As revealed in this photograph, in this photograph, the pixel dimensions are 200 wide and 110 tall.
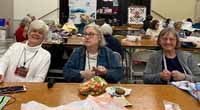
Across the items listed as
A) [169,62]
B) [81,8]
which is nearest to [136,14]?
[81,8]

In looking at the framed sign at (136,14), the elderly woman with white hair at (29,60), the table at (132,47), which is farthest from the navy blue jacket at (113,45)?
the framed sign at (136,14)

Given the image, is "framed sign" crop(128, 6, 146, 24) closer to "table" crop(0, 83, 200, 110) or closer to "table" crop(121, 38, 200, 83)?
"table" crop(121, 38, 200, 83)

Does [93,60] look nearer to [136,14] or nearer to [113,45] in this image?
[113,45]

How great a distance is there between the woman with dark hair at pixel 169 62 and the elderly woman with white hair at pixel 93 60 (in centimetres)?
31

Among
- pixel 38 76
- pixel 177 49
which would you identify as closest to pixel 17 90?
pixel 38 76

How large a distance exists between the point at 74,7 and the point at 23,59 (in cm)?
781

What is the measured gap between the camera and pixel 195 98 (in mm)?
2336

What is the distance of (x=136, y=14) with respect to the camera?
10.8 meters

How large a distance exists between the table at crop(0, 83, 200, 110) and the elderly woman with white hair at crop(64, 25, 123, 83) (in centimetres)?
60

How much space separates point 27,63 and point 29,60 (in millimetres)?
32

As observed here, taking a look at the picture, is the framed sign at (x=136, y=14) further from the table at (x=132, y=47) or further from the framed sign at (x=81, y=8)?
the table at (x=132, y=47)

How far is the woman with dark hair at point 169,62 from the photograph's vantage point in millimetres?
3180

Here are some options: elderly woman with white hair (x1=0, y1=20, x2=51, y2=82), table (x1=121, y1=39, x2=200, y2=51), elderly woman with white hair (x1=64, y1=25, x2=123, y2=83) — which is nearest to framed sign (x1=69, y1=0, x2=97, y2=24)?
table (x1=121, y1=39, x2=200, y2=51)

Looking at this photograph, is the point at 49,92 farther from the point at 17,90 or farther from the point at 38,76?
the point at 38,76
